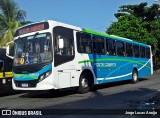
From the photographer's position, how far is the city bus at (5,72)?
14.6 meters

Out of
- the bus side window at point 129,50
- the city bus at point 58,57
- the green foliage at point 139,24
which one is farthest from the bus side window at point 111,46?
the green foliage at point 139,24

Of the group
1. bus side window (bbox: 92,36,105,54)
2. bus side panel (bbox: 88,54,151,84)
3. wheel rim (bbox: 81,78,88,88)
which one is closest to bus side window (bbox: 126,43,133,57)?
bus side panel (bbox: 88,54,151,84)

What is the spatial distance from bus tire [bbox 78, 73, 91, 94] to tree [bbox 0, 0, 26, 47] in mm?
15727

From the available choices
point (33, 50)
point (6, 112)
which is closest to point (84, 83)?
point (33, 50)

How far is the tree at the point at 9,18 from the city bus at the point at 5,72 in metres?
14.2

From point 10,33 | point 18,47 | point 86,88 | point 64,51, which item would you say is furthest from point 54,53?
point 10,33

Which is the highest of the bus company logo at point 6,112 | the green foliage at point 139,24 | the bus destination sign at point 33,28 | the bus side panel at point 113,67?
the green foliage at point 139,24

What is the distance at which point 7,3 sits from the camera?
102ft

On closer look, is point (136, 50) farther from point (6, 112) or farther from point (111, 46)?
point (6, 112)

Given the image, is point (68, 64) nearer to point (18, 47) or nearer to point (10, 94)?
point (18, 47)

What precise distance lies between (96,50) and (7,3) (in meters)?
18.2

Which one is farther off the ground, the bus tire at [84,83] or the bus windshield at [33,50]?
the bus windshield at [33,50]

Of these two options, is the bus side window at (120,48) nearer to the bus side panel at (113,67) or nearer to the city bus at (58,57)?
the bus side panel at (113,67)

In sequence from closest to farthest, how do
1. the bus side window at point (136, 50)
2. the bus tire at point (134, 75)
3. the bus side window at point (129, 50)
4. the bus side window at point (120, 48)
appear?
the bus side window at point (120, 48) < the bus side window at point (129, 50) < the bus tire at point (134, 75) < the bus side window at point (136, 50)
